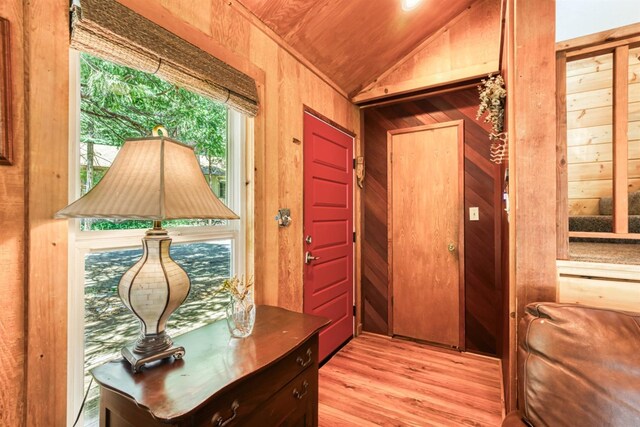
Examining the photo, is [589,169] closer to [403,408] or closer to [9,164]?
[403,408]

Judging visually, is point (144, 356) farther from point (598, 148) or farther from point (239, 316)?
point (598, 148)

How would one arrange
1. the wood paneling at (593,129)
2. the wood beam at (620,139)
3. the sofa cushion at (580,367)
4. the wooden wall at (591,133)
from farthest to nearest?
1. the wooden wall at (591,133)
2. the wood paneling at (593,129)
3. the wood beam at (620,139)
4. the sofa cushion at (580,367)

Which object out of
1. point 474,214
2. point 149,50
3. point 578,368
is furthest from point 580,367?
point 474,214

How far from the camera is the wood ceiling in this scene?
191 cm

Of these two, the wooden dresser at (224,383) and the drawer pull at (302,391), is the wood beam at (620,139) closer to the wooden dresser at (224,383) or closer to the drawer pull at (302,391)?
the wooden dresser at (224,383)

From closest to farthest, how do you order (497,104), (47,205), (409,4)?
(47,205) < (497,104) < (409,4)

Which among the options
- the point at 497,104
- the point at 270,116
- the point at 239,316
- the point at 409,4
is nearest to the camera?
the point at 239,316

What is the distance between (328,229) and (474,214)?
1340 millimetres

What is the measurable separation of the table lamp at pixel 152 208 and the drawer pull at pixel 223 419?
269 millimetres

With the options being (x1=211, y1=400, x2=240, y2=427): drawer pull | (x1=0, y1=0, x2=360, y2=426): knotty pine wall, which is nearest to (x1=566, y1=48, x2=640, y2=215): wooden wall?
(x1=211, y1=400, x2=240, y2=427): drawer pull

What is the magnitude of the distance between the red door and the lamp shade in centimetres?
133

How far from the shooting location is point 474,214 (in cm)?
270

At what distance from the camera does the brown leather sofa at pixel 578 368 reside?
803 millimetres

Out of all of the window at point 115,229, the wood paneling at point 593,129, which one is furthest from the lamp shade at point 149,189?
the wood paneling at point 593,129
